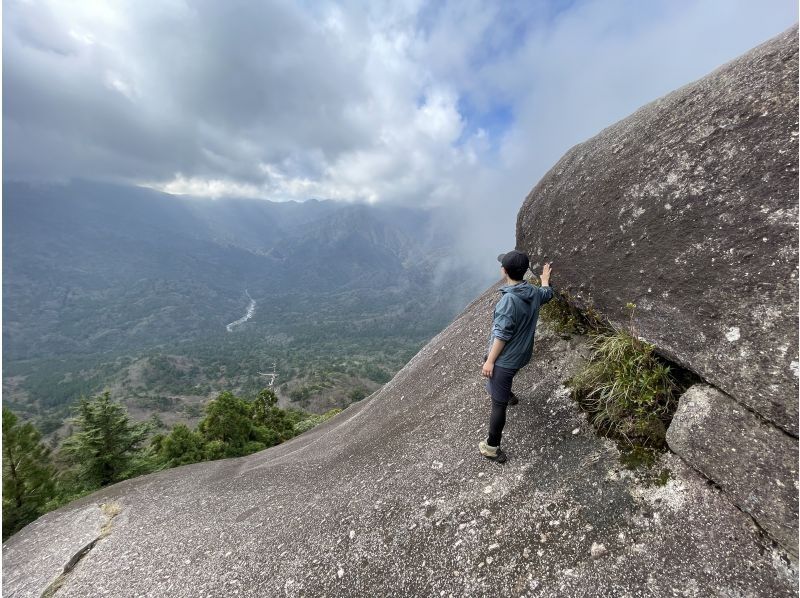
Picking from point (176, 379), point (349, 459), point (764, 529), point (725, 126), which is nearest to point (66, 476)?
point (349, 459)

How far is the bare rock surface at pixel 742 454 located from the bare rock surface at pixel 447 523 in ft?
0.74

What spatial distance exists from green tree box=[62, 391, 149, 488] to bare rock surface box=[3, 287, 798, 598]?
13.8m

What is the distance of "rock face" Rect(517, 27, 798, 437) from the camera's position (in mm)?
4996

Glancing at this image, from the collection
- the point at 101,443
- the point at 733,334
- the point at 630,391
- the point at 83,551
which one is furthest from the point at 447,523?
the point at 101,443

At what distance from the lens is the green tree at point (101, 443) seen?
23375mm

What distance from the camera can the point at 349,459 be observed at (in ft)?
31.4

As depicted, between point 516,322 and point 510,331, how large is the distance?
0.22 m

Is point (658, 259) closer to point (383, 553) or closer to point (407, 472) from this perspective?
point (407, 472)

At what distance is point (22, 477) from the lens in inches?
893

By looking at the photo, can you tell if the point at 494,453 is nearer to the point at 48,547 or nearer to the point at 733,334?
the point at 733,334

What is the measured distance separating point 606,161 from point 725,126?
2185 mm

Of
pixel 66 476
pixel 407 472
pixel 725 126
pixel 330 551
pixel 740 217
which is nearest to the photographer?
pixel 740 217

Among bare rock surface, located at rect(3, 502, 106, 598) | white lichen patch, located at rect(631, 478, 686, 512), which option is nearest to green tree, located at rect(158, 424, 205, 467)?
bare rock surface, located at rect(3, 502, 106, 598)

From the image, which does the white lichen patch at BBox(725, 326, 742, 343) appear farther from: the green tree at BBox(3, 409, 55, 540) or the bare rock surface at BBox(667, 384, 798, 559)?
the green tree at BBox(3, 409, 55, 540)
